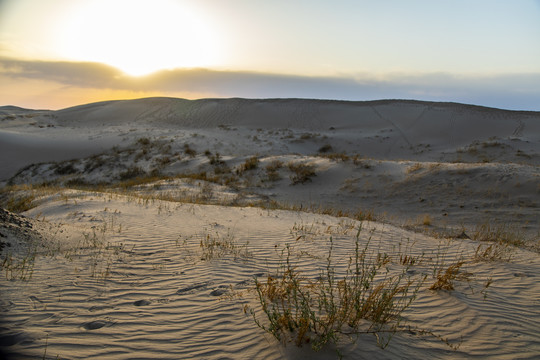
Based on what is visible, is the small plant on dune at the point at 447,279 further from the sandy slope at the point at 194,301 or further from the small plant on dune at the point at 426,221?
the small plant on dune at the point at 426,221

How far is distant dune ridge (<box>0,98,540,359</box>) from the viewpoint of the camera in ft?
9.28

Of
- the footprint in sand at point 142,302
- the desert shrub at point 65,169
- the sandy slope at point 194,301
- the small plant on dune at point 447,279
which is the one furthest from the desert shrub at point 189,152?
the small plant on dune at point 447,279

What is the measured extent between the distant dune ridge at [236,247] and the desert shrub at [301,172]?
7cm

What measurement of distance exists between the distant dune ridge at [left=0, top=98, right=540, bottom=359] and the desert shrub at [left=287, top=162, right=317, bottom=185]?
7 cm

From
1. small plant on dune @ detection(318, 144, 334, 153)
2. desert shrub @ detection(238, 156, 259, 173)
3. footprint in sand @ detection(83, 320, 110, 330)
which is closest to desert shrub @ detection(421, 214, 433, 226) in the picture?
footprint in sand @ detection(83, 320, 110, 330)

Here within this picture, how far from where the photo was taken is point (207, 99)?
54500mm

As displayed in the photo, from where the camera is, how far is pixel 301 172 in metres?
15.8

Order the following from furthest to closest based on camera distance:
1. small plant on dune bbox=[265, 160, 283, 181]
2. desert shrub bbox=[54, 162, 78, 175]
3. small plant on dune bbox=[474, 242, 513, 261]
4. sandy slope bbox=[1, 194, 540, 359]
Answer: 1. desert shrub bbox=[54, 162, 78, 175]
2. small plant on dune bbox=[265, 160, 283, 181]
3. small plant on dune bbox=[474, 242, 513, 261]
4. sandy slope bbox=[1, 194, 540, 359]

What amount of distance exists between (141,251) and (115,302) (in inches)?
71.9

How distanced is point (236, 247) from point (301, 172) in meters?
10.6

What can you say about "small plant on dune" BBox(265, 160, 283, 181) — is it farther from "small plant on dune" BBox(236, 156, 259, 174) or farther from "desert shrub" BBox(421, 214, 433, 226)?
"desert shrub" BBox(421, 214, 433, 226)

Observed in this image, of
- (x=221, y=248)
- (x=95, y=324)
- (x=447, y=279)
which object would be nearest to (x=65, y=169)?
(x=221, y=248)

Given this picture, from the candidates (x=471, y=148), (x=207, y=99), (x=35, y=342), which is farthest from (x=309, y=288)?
(x=207, y=99)

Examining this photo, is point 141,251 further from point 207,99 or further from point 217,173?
point 207,99
